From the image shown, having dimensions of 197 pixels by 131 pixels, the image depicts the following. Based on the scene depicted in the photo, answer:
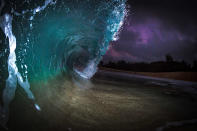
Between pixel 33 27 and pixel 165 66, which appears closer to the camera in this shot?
pixel 33 27

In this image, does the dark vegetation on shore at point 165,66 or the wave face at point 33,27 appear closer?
the wave face at point 33,27

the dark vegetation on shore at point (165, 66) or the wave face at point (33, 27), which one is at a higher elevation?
the wave face at point (33, 27)

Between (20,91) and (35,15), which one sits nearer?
(20,91)

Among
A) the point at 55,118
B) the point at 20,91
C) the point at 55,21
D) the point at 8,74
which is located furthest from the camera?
the point at 55,21

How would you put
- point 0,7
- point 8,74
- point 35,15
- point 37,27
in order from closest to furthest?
1. point 0,7
2. point 8,74
3. point 35,15
4. point 37,27

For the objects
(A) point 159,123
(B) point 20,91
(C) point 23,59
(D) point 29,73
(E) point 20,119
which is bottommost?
(A) point 159,123

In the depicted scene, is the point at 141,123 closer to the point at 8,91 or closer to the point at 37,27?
the point at 8,91

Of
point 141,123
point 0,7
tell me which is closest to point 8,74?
point 0,7

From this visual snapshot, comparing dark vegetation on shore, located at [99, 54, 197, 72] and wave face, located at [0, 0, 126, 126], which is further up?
wave face, located at [0, 0, 126, 126]

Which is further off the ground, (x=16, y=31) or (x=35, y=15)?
(x=35, y=15)

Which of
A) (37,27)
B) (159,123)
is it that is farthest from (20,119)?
(159,123)

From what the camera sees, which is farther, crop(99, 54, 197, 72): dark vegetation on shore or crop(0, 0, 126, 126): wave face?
crop(99, 54, 197, 72): dark vegetation on shore
